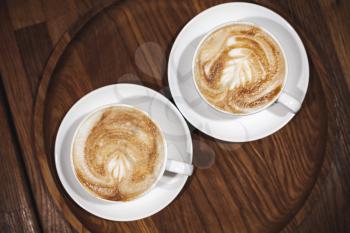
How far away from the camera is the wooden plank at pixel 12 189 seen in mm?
1097

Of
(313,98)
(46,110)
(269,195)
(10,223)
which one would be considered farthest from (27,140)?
(313,98)

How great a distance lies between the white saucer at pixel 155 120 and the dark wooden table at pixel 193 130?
6 centimetres

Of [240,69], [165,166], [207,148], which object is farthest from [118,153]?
[240,69]

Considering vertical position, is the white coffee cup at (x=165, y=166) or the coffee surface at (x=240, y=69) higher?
the coffee surface at (x=240, y=69)

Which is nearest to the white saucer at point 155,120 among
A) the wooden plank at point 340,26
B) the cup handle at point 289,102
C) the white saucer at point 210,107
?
Result: the white saucer at point 210,107

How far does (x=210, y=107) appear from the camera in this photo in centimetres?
108

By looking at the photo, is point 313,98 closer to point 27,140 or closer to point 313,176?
point 313,176

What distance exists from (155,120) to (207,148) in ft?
0.50

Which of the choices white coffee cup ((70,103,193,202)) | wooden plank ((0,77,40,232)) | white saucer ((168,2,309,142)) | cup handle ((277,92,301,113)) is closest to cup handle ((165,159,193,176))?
white coffee cup ((70,103,193,202))

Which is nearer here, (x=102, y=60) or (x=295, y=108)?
(x=295, y=108)

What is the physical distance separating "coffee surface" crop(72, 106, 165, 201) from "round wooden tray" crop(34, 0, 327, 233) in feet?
0.40

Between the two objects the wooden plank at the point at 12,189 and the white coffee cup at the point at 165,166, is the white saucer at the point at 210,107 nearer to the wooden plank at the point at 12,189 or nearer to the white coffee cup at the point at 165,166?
the white coffee cup at the point at 165,166

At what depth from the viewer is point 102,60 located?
1121 mm

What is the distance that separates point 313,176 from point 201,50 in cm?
42
